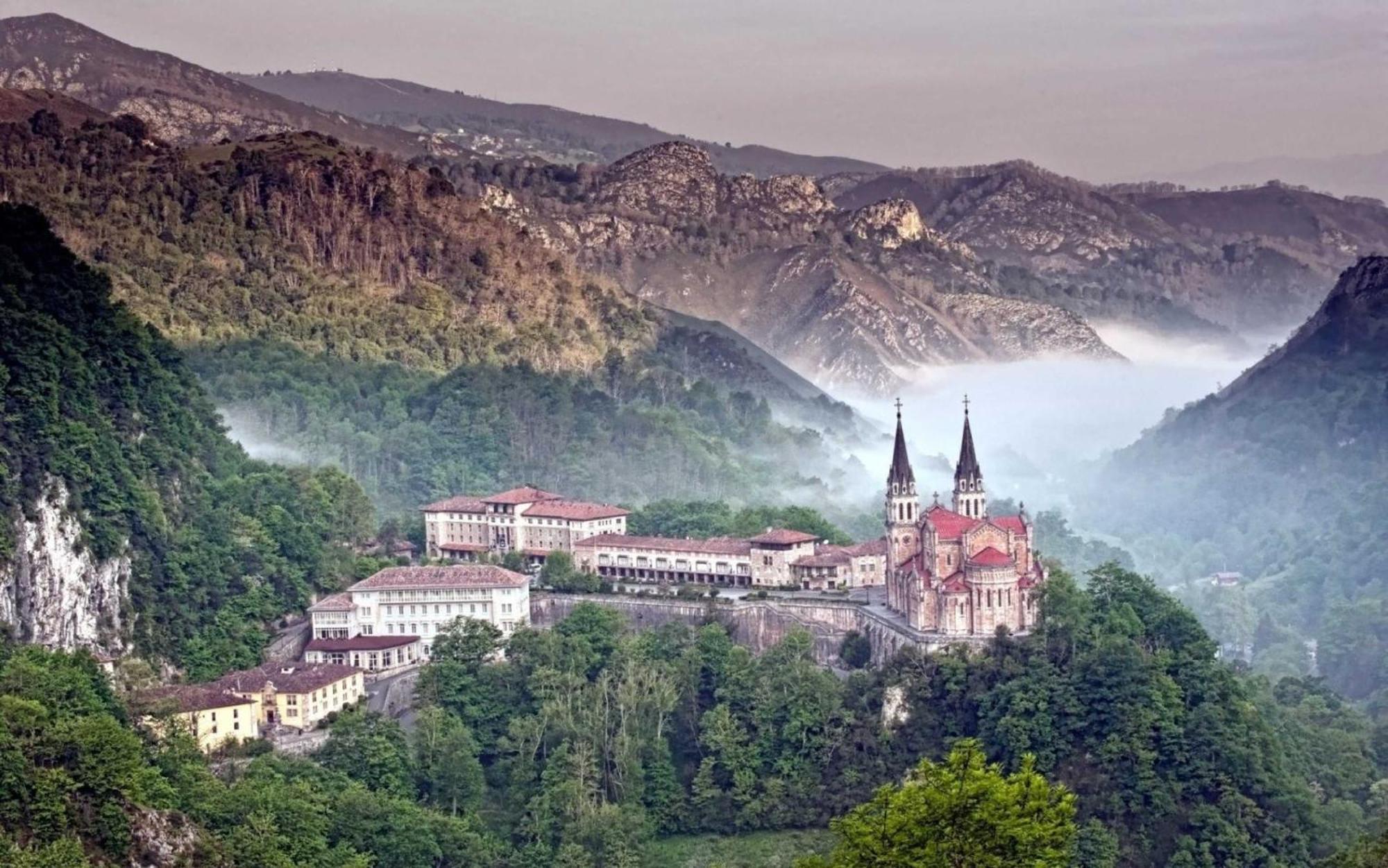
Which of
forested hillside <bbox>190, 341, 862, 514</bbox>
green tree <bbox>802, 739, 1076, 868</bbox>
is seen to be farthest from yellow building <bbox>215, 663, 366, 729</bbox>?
forested hillside <bbox>190, 341, 862, 514</bbox>

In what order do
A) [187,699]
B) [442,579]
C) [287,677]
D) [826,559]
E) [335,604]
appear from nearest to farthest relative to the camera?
[187,699], [287,677], [335,604], [442,579], [826,559]

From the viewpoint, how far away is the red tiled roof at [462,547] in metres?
98.1

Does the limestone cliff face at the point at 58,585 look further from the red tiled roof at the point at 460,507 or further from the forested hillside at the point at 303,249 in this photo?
the forested hillside at the point at 303,249

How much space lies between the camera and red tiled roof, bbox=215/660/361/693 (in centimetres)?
7556

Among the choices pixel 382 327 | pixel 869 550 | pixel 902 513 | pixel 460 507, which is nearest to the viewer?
pixel 902 513

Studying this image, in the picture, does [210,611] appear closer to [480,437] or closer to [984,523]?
[984,523]

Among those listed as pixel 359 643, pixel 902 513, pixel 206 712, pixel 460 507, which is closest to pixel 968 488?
pixel 902 513

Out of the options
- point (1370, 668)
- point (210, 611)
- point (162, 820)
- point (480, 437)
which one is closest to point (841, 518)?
point (480, 437)

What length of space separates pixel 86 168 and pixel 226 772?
240 feet

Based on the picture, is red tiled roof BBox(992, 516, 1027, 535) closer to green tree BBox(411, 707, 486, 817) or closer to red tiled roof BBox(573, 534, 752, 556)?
red tiled roof BBox(573, 534, 752, 556)

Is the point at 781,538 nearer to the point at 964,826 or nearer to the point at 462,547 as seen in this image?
the point at 462,547

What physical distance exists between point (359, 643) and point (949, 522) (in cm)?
2372

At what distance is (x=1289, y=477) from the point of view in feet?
513

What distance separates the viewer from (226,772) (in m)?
69.8
